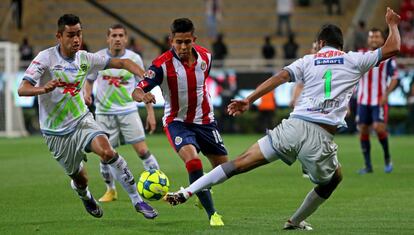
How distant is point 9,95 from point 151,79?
1956 cm

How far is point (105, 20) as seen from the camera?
38062 millimetres

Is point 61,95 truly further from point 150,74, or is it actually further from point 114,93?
point 114,93

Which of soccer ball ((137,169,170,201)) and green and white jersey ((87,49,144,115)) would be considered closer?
soccer ball ((137,169,170,201))

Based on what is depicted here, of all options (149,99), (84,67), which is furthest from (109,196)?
(149,99)

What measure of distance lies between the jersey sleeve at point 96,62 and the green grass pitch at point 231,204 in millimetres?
1753

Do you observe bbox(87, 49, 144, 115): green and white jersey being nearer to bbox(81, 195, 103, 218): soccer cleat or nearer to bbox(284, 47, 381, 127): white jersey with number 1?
bbox(81, 195, 103, 218): soccer cleat

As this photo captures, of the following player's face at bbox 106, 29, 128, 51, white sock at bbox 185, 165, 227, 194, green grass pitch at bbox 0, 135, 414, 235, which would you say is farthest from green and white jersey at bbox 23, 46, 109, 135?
player's face at bbox 106, 29, 128, 51

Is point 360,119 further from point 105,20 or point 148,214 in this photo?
point 105,20

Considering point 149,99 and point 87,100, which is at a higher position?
point 149,99

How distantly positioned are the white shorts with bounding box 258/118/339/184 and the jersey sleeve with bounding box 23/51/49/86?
9.01 ft

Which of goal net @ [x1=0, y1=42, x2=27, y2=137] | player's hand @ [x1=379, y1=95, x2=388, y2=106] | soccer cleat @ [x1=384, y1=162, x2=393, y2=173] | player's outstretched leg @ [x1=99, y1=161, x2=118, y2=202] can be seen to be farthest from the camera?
goal net @ [x1=0, y1=42, x2=27, y2=137]

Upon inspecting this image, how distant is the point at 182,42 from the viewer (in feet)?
35.8

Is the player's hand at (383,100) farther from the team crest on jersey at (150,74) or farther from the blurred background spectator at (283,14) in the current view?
the blurred background spectator at (283,14)

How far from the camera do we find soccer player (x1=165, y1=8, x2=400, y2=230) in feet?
32.2
